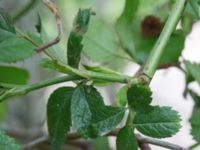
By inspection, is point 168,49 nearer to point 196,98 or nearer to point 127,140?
point 196,98

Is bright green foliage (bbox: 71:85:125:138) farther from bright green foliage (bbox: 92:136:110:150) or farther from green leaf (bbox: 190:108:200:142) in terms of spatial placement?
bright green foliage (bbox: 92:136:110:150)

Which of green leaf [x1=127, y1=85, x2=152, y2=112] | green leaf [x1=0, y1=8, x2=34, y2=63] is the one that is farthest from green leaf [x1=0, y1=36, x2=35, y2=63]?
green leaf [x1=127, y1=85, x2=152, y2=112]

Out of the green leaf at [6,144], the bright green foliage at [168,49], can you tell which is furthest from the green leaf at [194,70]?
the green leaf at [6,144]

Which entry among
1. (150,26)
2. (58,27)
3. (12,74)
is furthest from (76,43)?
(150,26)

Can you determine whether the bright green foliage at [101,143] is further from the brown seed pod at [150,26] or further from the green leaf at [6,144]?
the green leaf at [6,144]

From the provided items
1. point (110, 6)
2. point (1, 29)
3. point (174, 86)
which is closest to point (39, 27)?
point (1, 29)
